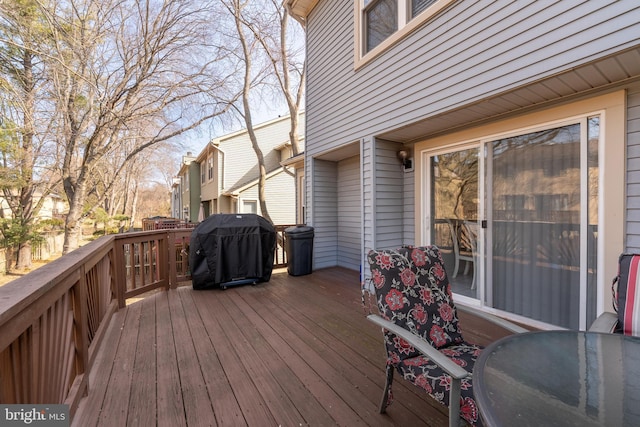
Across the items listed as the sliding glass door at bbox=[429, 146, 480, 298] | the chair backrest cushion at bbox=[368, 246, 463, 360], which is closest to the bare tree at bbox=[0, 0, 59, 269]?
the chair backrest cushion at bbox=[368, 246, 463, 360]

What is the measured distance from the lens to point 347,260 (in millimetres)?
5988

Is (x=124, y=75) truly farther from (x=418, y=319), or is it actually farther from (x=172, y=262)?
(x=418, y=319)

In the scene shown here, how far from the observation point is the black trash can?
5.31 metres

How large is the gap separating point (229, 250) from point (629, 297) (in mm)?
4416

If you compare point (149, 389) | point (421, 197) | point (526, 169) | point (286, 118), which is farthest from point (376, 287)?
point (286, 118)

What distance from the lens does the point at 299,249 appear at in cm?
536

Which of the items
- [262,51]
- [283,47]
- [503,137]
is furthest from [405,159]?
[262,51]

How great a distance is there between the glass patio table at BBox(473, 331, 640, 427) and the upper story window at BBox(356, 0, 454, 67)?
133 inches

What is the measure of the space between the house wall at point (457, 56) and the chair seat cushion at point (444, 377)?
2332mm

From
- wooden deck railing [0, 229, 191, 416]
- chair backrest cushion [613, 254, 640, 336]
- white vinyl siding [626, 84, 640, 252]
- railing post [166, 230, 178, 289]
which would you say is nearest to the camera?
wooden deck railing [0, 229, 191, 416]

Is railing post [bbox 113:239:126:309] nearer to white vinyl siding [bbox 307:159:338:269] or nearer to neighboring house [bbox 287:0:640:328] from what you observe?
white vinyl siding [bbox 307:159:338:269]

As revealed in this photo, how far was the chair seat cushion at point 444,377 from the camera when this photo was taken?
136 centimetres

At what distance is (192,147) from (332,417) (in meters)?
11.1

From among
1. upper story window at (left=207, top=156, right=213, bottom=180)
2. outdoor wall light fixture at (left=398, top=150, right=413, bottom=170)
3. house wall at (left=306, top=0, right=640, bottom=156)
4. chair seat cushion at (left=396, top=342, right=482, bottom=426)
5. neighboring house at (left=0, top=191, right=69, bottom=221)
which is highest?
upper story window at (left=207, top=156, right=213, bottom=180)
